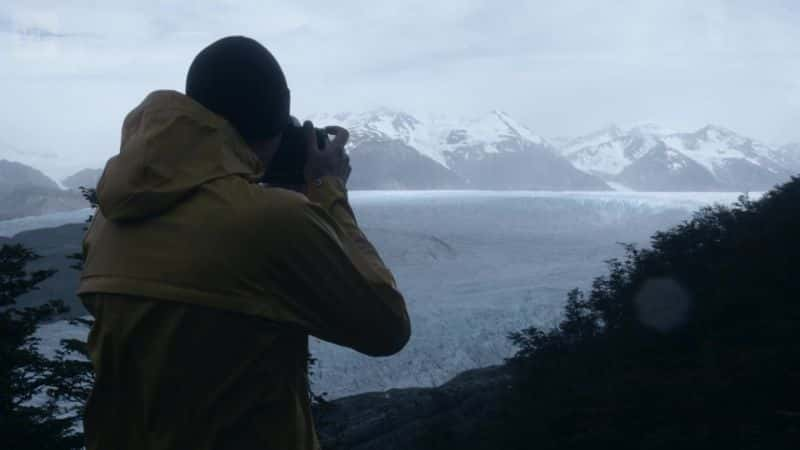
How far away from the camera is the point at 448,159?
6102 inches

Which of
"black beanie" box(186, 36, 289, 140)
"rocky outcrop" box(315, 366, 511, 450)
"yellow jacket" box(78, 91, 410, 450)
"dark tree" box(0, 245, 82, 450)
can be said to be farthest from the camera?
"rocky outcrop" box(315, 366, 511, 450)

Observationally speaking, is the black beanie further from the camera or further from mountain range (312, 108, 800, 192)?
mountain range (312, 108, 800, 192)

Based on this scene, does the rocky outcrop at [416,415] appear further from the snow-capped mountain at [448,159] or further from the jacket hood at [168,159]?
the snow-capped mountain at [448,159]

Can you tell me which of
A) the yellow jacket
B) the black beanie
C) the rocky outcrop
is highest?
the black beanie

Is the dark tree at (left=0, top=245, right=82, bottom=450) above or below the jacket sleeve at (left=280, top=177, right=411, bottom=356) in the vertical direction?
below

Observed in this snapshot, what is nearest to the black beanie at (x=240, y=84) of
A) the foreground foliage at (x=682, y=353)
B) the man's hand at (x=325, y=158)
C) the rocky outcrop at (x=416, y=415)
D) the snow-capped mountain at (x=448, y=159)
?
the man's hand at (x=325, y=158)

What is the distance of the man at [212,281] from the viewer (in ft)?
3.05

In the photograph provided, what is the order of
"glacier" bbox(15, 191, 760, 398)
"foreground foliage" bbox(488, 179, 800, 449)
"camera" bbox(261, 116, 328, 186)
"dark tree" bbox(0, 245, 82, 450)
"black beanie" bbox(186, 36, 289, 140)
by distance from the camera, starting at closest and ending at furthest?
"black beanie" bbox(186, 36, 289, 140) → "camera" bbox(261, 116, 328, 186) → "foreground foliage" bbox(488, 179, 800, 449) → "dark tree" bbox(0, 245, 82, 450) → "glacier" bbox(15, 191, 760, 398)

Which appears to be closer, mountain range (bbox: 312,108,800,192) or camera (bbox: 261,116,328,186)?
camera (bbox: 261,116,328,186)

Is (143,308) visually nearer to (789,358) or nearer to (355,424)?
(789,358)

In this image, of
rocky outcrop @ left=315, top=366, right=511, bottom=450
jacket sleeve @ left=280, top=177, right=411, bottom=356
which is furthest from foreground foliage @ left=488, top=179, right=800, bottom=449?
jacket sleeve @ left=280, top=177, right=411, bottom=356

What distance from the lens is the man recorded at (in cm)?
93

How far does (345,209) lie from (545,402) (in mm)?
7091

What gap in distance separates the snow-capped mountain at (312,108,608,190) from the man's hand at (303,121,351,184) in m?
59.4
